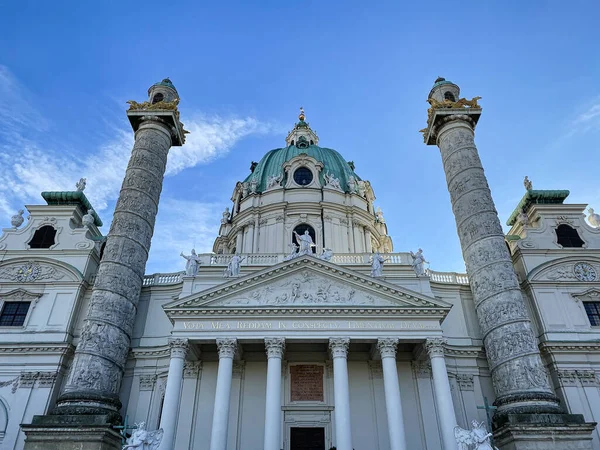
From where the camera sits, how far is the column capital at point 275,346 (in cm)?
1888

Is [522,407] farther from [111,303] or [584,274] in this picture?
[111,303]

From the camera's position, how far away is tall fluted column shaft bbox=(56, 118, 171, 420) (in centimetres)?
1814

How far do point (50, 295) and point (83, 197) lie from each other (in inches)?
260

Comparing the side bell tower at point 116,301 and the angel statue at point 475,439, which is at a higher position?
the side bell tower at point 116,301

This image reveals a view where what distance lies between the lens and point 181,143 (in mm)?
26750

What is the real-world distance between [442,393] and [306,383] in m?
6.27

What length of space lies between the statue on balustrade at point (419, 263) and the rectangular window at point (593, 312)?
816 cm

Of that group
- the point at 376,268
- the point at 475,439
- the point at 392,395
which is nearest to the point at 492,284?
the point at 376,268

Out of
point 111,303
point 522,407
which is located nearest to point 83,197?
point 111,303

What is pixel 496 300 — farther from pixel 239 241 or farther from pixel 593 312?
pixel 239 241

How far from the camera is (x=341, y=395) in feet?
58.4

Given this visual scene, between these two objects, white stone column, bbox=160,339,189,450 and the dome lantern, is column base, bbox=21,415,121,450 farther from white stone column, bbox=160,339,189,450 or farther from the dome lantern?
the dome lantern

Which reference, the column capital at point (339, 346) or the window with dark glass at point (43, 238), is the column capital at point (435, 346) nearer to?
the column capital at point (339, 346)

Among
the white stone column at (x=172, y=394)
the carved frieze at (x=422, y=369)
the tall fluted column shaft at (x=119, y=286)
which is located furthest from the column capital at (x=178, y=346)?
the carved frieze at (x=422, y=369)
